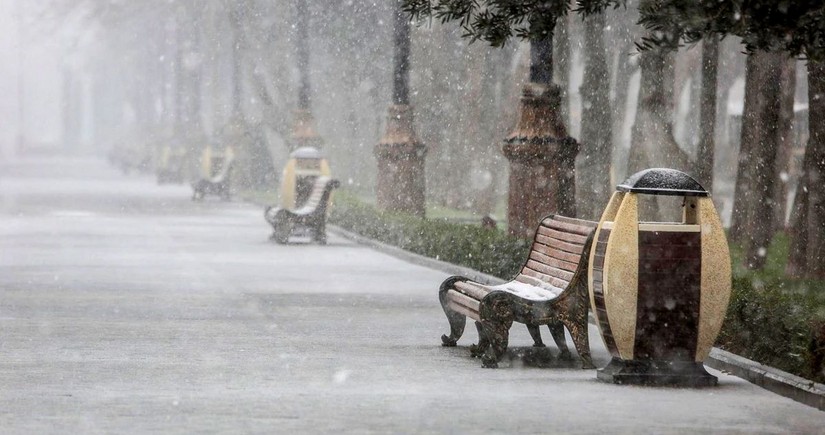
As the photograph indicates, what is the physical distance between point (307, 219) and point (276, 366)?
14908mm

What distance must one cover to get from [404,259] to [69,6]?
105 feet

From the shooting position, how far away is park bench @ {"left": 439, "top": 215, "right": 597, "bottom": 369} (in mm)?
11469

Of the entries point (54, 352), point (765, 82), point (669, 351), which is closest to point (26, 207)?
point (765, 82)

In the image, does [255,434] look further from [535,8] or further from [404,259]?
[404,259]

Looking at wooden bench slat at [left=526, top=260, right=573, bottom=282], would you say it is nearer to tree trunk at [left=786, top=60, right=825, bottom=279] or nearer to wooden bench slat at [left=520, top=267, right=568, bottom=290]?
wooden bench slat at [left=520, top=267, right=568, bottom=290]

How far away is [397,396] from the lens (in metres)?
10.1

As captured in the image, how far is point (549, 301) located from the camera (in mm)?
11516

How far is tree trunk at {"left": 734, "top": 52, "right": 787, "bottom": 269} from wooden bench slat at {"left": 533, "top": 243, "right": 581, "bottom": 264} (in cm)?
764

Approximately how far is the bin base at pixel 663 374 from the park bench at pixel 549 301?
823mm

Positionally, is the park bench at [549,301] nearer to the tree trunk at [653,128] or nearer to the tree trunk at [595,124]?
the tree trunk at [653,128]

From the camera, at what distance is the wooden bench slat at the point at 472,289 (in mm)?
11938

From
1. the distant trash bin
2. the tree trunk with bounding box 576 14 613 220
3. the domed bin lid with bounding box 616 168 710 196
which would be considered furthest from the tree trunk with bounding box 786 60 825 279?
the distant trash bin

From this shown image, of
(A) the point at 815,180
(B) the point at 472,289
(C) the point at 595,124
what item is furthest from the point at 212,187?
(B) the point at 472,289

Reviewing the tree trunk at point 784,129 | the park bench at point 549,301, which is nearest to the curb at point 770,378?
the park bench at point 549,301
